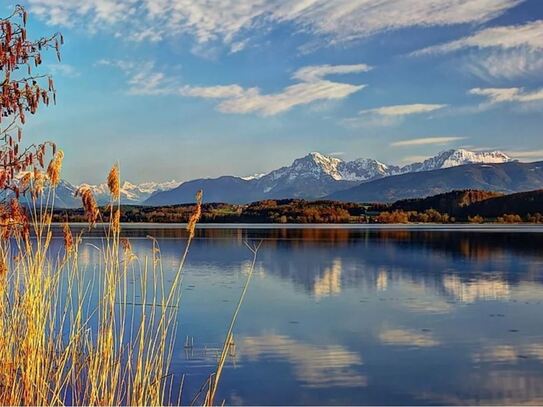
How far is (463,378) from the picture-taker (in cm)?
775

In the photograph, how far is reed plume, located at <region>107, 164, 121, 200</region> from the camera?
3.84m

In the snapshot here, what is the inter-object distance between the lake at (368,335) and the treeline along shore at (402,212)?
235ft

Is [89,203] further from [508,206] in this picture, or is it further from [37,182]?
[508,206]

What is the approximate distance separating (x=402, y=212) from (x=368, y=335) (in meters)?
89.1

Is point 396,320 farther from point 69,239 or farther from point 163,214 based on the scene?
point 163,214

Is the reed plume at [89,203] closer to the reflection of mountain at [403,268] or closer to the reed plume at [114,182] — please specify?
the reed plume at [114,182]

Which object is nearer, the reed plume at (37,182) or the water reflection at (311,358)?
the reed plume at (37,182)

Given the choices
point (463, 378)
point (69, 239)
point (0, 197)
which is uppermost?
point (0, 197)

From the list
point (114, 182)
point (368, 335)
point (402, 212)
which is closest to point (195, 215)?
point (114, 182)

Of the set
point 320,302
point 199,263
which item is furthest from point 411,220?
point 320,302

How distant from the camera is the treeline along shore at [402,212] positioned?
90.5 meters

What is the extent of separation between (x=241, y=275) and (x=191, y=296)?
4926 mm

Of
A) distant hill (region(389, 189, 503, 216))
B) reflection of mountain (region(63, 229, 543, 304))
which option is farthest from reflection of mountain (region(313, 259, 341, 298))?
distant hill (region(389, 189, 503, 216))

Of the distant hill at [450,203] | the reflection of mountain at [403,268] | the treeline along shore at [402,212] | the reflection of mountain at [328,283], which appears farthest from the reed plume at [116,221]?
the distant hill at [450,203]
